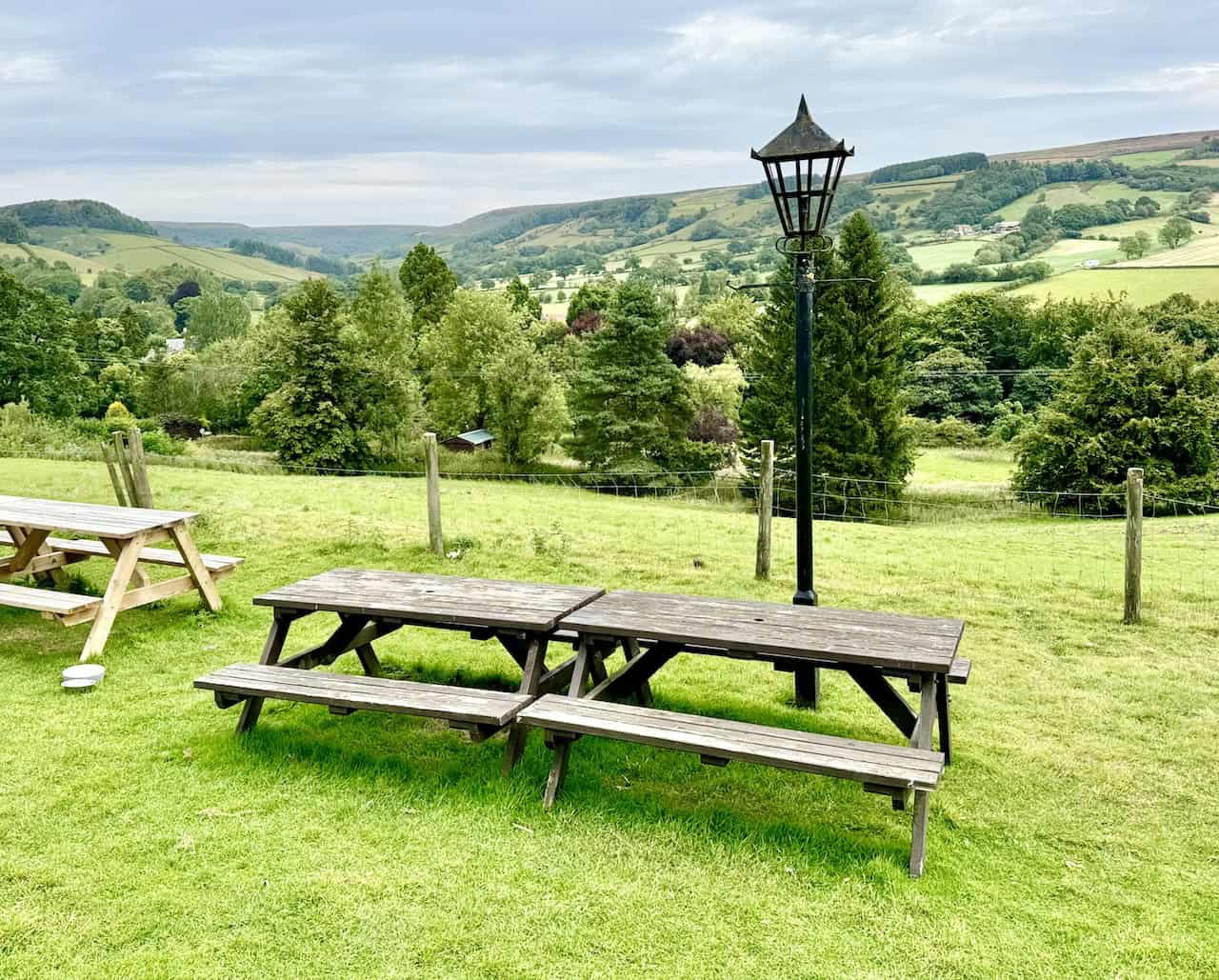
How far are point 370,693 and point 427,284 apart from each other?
61.8 m

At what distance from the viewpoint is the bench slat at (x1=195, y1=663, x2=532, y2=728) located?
15.4 feet

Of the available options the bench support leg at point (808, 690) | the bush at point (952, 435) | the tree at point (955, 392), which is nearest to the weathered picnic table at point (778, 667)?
the bench support leg at point (808, 690)

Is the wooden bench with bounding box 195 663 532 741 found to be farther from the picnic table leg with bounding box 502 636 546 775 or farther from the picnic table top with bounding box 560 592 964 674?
the picnic table top with bounding box 560 592 964 674

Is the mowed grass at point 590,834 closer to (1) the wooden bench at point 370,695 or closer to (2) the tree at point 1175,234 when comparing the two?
(1) the wooden bench at point 370,695

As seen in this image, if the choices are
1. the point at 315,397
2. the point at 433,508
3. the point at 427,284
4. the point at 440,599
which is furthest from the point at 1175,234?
the point at 440,599

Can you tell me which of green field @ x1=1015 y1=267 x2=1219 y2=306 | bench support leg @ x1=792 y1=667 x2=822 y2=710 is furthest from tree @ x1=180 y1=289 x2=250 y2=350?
bench support leg @ x1=792 y1=667 x2=822 y2=710

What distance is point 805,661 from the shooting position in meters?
4.94

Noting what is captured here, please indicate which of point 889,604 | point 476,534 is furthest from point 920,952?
point 476,534

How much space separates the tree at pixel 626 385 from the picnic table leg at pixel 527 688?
35739mm

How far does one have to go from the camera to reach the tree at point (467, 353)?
4669cm

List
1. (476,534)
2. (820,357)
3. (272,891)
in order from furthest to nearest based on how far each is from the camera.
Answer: (820,357), (476,534), (272,891)

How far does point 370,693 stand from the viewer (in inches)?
197

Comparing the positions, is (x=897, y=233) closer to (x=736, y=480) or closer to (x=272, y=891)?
(x=736, y=480)

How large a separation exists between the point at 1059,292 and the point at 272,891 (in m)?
87.1
